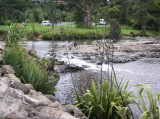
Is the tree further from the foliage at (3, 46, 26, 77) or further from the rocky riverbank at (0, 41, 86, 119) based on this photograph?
the rocky riverbank at (0, 41, 86, 119)

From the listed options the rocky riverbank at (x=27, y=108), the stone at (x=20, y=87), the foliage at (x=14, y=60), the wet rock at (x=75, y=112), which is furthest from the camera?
the foliage at (x=14, y=60)

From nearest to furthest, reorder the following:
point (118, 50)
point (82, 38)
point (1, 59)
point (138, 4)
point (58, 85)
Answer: point (1, 59), point (58, 85), point (118, 50), point (82, 38), point (138, 4)

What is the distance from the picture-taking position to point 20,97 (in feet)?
15.9

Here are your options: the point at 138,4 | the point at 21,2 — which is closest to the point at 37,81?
the point at 138,4

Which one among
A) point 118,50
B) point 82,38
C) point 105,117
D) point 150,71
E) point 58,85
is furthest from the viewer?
point 82,38

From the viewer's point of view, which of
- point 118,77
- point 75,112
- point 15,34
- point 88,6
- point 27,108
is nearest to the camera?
point 27,108

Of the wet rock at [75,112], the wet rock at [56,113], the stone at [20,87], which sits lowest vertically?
the wet rock at [75,112]

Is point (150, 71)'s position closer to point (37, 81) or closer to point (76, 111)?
point (37, 81)

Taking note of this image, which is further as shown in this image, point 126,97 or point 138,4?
point 138,4

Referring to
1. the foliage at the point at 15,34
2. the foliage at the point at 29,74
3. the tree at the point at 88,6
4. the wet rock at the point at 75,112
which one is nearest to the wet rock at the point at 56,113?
the wet rock at the point at 75,112

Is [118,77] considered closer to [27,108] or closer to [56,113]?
[56,113]

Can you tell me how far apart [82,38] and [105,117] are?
3259cm

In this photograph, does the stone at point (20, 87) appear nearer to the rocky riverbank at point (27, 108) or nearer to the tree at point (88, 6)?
the rocky riverbank at point (27, 108)

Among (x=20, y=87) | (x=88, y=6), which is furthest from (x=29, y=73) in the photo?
(x=88, y=6)
